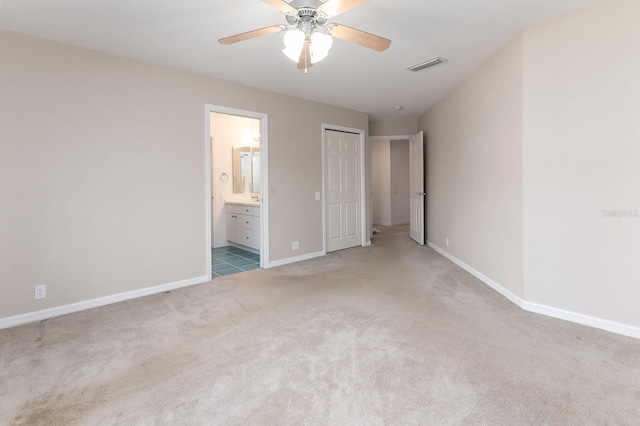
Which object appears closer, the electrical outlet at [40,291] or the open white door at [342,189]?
the electrical outlet at [40,291]

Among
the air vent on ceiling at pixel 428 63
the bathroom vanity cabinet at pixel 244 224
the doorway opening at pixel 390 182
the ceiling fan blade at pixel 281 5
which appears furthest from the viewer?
the doorway opening at pixel 390 182

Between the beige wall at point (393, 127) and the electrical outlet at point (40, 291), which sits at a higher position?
the beige wall at point (393, 127)

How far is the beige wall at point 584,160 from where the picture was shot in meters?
2.25

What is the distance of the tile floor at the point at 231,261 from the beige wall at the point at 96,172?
55 centimetres

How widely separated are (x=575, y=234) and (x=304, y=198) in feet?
10.9

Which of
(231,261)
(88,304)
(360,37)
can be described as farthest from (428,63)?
(88,304)

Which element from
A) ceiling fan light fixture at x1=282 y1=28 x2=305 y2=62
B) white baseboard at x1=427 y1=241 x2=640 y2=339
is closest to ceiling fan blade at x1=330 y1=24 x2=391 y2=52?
ceiling fan light fixture at x1=282 y1=28 x2=305 y2=62

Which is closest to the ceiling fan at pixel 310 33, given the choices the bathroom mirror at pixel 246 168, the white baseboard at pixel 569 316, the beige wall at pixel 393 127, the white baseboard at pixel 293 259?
the white baseboard at pixel 569 316

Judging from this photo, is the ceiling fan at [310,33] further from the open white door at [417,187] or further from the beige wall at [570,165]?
the open white door at [417,187]

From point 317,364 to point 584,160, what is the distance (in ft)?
8.41

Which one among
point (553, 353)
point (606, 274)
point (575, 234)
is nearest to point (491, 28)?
point (575, 234)

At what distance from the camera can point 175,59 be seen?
127 inches

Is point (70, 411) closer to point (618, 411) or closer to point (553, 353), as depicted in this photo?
point (618, 411)

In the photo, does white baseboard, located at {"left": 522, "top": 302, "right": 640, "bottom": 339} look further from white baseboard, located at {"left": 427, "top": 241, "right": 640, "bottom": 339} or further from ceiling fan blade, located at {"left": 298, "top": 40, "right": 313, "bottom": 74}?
ceiling fan blade, located at {"left": 298, "top": 40, "right": 313, "bottom": 74}
